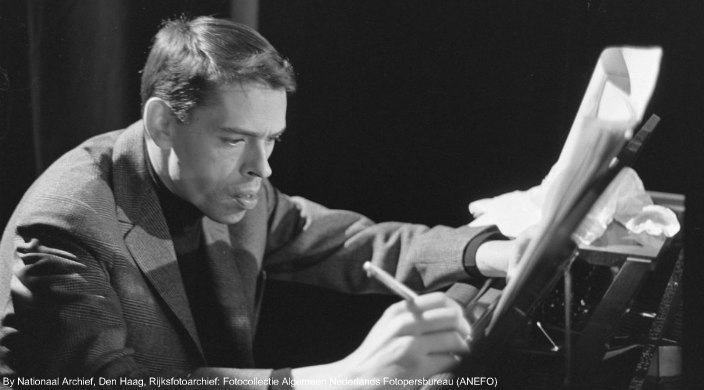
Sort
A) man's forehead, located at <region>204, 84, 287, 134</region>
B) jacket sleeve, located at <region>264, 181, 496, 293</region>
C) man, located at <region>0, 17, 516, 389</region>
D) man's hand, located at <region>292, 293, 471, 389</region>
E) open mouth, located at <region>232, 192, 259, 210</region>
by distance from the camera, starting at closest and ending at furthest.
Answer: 1. man's hand, located at <region>292, 293, 471, 389</region>
2. man, located at <region>0, 17, 516, 389</region>
3. man's forehead, located at <region>204, 84, 287, 134</region>
4. open mouth, located at <region>232, 192, 259, 210</region>
5. jacket sleeve, located at <region>264, 181, 496, 293</region>

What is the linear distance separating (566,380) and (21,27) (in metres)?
1.57

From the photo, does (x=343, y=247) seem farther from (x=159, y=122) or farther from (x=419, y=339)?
(x=419, y=339)

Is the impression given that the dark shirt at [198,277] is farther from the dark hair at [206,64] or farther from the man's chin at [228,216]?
the dark hair at [206,64]

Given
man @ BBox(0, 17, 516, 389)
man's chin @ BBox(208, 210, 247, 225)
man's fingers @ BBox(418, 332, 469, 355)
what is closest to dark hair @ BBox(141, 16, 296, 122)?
man @ BBox(0, 17, 516, 389)

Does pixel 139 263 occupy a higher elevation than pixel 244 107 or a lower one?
lower

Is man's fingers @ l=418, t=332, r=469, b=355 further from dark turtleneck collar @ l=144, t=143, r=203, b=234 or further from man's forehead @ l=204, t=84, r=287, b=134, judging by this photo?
dark turtleneck collar @ l=144, t=143, r=203, b=234

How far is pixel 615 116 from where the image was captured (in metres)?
1.17

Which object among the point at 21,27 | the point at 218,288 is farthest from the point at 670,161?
the point at 21,27

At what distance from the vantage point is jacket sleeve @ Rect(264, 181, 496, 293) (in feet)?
5.94

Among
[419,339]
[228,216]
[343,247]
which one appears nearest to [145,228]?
[228,216]

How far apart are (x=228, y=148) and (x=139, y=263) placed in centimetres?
32

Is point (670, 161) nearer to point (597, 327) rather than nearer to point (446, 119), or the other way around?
point (446, 119)

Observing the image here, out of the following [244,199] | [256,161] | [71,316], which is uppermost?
[256,161]

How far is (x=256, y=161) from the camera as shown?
1.57 m
